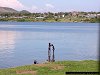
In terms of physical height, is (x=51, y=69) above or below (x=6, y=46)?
above

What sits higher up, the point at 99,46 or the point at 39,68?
the point at 99,46

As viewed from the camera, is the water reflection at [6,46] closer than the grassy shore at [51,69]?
No

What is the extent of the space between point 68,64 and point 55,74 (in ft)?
16.8

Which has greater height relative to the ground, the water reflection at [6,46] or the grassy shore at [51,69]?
the grassy shore at [51,69]

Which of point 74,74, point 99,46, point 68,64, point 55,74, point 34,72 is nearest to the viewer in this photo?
point 99,46

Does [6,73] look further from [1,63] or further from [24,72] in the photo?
[1,63]

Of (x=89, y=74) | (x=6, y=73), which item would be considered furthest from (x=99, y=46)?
(x=6, y=73)

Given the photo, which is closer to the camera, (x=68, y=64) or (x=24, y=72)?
(x=24, y=72)

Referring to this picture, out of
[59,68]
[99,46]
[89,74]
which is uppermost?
[99,46]

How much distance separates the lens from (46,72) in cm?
2483

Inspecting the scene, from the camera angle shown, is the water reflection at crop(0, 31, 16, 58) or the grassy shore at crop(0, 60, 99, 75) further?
the water reflection at crop(0, 31, 16, 58)

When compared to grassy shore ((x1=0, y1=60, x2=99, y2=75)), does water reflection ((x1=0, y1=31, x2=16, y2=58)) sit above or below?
below

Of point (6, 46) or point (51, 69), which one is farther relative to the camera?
point (6, 46)

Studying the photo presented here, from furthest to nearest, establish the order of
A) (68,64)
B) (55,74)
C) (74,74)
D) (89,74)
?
(68,64), (55,74), (89,74), (74,74)
